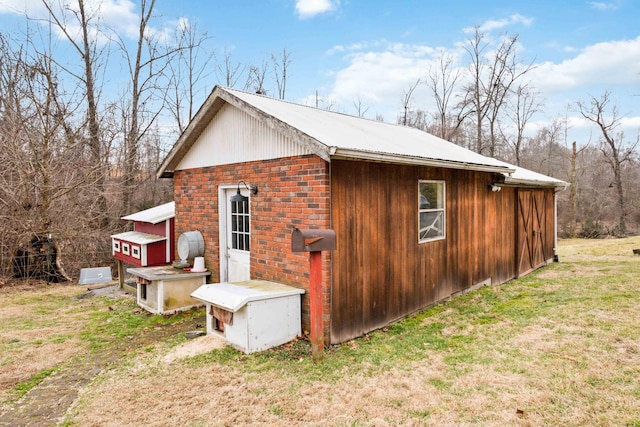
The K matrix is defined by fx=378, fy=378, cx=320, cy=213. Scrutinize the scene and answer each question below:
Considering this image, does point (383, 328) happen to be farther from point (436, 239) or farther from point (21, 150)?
point (21, 150)

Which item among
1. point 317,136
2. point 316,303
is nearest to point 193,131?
point 317,136

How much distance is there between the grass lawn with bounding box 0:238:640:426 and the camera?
3.24 meters

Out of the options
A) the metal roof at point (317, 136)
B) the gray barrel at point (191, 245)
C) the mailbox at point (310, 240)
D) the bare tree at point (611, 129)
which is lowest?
the gray barrel at point (191, 245)

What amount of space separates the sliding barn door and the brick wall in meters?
6.80

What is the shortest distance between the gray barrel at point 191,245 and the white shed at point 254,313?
189 cm

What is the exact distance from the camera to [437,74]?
24047 mm

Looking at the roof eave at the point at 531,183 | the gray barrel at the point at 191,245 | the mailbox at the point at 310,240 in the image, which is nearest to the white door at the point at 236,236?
the gray barrel at the point at 191,245

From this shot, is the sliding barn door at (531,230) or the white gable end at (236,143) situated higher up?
the white gable end at (236,143)

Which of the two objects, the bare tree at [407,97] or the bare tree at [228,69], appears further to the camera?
the bare tree at [407,97]

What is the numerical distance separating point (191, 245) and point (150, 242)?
1.22 m

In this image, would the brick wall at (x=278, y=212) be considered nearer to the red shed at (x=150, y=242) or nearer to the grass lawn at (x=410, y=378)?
the grass lawn at (x=410, y=378)

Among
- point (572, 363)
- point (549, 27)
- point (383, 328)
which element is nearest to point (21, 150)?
point (383, 328)

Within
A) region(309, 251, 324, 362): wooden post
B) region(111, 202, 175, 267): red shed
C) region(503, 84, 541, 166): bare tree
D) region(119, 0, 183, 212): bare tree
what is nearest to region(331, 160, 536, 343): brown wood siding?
region(309, 251, 324, 362): wooden post

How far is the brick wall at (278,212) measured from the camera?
15.6ft
